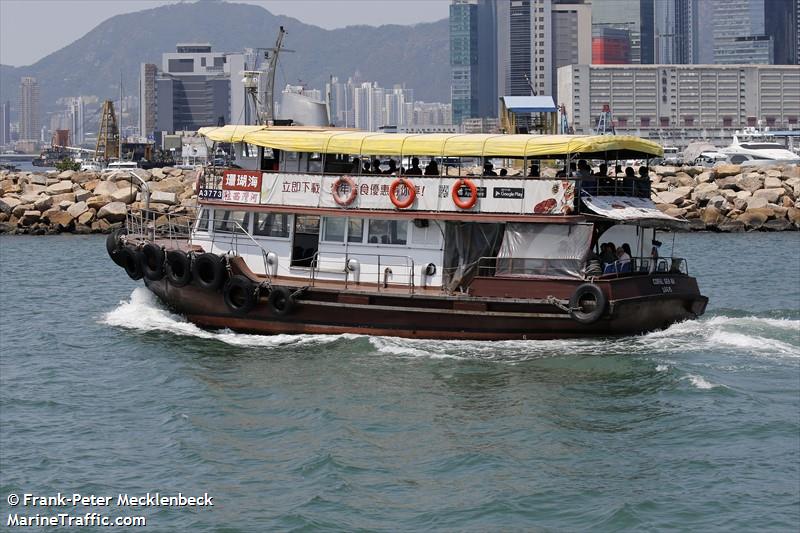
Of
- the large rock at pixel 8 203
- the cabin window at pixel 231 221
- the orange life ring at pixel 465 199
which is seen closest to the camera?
the orange life ring at pixel 465 199

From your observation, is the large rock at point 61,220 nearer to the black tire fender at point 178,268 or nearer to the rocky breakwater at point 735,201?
the rocky breakwater at point 735,201

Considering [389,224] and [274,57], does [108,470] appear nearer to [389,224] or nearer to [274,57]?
[389,224]

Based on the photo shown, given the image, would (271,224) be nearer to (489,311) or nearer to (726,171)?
Result: (489,311)

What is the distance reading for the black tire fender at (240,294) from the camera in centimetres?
2592

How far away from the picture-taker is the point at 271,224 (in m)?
27.2

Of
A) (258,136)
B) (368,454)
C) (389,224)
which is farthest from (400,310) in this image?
(368,454)

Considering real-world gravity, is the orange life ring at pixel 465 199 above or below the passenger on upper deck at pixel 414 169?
below

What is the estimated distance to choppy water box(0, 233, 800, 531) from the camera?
16375mm

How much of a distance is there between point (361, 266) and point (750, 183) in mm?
39277

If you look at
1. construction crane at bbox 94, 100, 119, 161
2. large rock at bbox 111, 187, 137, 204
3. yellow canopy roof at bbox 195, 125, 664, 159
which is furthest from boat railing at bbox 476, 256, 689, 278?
construction crane at bbox 94, 100, 119, 161

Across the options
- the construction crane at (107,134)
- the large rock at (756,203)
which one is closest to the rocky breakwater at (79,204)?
the large rock at (756,203)

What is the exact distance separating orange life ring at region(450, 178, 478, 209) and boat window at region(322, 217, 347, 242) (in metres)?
2.54

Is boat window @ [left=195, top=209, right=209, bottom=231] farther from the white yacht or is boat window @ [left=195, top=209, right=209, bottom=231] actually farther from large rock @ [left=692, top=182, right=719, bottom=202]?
the white yacht

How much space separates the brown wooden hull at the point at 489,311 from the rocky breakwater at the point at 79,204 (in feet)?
87.2
